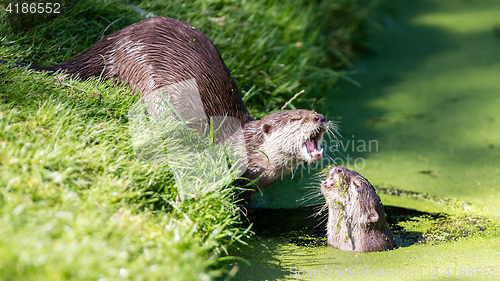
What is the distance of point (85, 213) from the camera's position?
1648mm

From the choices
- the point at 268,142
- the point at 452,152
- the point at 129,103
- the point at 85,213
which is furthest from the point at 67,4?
the point at 452,152

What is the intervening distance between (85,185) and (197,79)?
0.92m

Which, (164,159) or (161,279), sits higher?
(164,159)

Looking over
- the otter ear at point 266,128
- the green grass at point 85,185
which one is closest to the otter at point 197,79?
the otter ear at point 266,128

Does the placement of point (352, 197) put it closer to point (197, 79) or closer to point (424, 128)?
point (197, 79)

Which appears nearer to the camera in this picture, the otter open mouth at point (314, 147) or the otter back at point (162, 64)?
the otter open mouth at point (314, 147)

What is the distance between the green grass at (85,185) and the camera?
1495 millimetres

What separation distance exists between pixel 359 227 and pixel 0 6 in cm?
264

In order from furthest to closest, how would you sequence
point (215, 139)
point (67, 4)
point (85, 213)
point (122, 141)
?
point (67, 4), point (215, 139), point (122, 141), point (85, 213)

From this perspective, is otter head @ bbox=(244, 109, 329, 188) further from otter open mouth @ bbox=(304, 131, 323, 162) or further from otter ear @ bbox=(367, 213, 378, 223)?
otter ear @ bbox=(367, 213, 378, 223)

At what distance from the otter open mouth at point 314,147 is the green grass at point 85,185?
0.45 m

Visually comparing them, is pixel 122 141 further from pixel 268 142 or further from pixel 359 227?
pixel 359 227

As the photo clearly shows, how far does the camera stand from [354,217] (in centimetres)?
233

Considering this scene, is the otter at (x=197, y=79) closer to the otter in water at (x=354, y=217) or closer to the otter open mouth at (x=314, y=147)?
the otter open mouth at (x=314, y=147)
